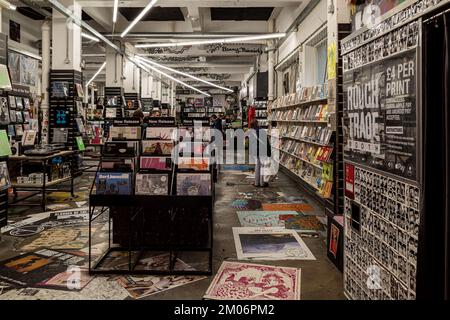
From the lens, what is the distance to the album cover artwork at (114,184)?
3.68 metres

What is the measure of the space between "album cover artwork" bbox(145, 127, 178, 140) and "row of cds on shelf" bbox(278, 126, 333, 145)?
2.25 m

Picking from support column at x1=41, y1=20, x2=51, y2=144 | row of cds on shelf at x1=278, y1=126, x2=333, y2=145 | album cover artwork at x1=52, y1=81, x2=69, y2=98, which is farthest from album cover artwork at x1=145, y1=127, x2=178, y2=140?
support column at x1=41, y1=20, x2=51, y2=144

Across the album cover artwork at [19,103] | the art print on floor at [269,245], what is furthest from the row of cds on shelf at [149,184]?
the album cover artwork at [19,103]

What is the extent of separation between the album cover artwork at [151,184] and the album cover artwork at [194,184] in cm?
14

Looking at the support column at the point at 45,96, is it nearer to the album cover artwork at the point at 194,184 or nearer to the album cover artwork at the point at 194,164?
the album cover artwork at the point at 194,164

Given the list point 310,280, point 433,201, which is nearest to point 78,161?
point 310,280

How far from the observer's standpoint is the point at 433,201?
1810mm

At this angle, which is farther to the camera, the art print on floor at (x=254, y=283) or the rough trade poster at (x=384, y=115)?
the art print on floor at (x=254, y=283)

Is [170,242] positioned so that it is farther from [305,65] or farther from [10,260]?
[305,65]

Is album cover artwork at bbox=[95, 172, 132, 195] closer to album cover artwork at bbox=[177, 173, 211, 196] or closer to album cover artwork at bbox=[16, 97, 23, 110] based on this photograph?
album cover artwork at bbox=[177, 173, 211, 196]

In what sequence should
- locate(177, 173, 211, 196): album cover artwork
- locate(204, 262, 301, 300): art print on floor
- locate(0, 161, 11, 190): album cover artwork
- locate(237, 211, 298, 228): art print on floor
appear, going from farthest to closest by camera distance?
locate(237, 211, 298, 228): art print on floor → locate(0, 161, 11, 190): album cover artwork → locate(177, 173, 211, 196): album cover artwork → locate(204, 262, 301, 300): art print on floor

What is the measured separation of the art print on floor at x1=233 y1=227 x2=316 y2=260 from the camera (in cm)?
403

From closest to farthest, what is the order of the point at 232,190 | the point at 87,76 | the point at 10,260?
the point at 10,260 < the point at 232,190 < the point at 87,76

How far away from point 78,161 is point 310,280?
24.3 feet
